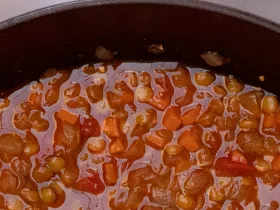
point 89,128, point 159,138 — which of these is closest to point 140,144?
point 159,138

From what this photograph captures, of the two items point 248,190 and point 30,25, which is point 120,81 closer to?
point 30,25

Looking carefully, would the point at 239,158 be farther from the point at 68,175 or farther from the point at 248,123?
the point at 68,175

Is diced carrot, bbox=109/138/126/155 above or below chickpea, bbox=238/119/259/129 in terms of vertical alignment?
below

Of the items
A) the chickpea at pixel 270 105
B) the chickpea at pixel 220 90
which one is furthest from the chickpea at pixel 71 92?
the chickpea at pixel 270 105

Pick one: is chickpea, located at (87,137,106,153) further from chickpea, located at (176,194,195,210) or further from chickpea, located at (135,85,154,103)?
chickpea, located at (176,194,195,210)

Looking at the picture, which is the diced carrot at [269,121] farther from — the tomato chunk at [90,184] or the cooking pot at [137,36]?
the tomato chunk at [90,184]

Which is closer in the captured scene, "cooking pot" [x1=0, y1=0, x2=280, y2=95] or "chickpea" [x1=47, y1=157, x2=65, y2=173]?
"cooking pot" [x1=0, y1=0, x2=280, y2=95]

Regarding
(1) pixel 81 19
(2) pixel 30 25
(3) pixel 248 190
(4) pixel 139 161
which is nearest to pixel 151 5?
(1) pixel 81 19

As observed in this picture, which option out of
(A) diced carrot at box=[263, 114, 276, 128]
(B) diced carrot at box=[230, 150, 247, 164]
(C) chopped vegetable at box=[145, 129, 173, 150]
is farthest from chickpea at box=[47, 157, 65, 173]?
(A) diced carrot at box=[263, 114, 276, 128]
